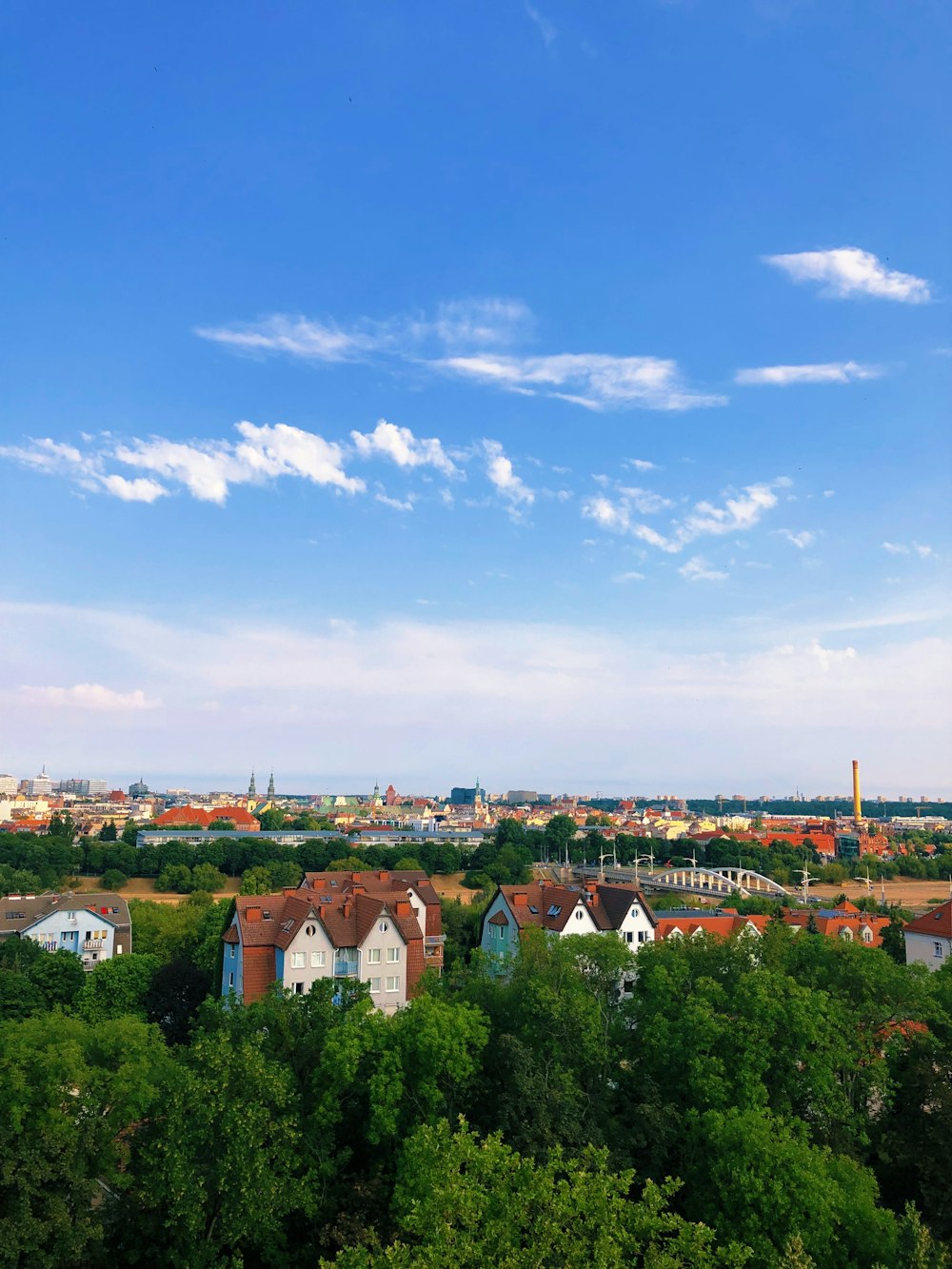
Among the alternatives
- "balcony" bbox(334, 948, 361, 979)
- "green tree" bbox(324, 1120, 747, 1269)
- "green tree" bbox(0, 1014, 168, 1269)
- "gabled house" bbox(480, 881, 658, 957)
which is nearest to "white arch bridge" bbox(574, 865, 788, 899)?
"gabled house" bbox(480, 881, 658, 957)

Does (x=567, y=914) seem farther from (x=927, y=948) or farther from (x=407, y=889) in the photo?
(x=927, y=948)

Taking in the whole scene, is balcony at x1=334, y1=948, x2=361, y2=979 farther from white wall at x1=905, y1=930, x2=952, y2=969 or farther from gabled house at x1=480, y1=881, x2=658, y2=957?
white wall at x1=905, y1=930, x2=952, y2=969

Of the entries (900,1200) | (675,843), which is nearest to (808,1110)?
(900,1200)

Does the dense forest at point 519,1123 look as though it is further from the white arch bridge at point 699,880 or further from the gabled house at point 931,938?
the white arch bridge at point 699,880

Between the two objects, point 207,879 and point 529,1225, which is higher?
point 529,1225

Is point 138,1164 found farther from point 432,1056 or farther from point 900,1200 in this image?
point 900,1200

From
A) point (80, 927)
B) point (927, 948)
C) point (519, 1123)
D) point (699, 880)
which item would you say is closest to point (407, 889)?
point (80, 927)

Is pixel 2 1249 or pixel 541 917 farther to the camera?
pixel 541 917
